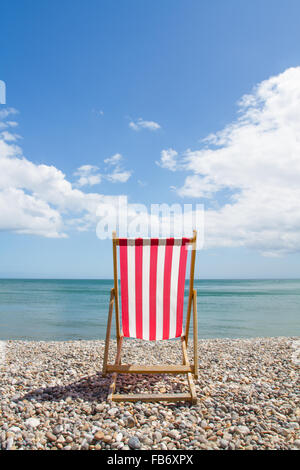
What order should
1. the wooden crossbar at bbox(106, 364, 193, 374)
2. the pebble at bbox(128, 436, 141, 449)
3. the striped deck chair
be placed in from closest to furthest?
the pebble at bbox(128, 436, 141, 449) < the wooden crossbar at bbox(106, 364, 193, 374) < the striped deck chair

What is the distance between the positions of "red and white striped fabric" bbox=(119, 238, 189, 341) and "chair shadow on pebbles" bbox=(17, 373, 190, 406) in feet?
1.59

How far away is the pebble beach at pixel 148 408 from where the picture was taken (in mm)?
2211

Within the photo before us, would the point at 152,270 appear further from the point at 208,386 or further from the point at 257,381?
the point at 257,381

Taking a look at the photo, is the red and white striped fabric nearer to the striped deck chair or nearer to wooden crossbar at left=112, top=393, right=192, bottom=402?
the striped deck chair

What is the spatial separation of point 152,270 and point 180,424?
→ 1.54 meters

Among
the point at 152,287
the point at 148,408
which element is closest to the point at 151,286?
the point at 152,287

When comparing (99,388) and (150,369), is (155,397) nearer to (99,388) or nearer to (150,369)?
(150,369)

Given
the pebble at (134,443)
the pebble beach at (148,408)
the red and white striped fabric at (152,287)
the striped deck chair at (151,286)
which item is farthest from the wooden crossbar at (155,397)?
the red and white striped fabric at (152,287)

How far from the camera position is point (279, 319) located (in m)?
11.8

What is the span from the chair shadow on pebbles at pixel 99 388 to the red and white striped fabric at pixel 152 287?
19.1 inches

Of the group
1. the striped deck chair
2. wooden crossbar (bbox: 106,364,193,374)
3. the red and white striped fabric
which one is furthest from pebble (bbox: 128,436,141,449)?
the red and white striped fabric

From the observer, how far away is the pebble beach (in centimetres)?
221

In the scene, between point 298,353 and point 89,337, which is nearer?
point 298,353
